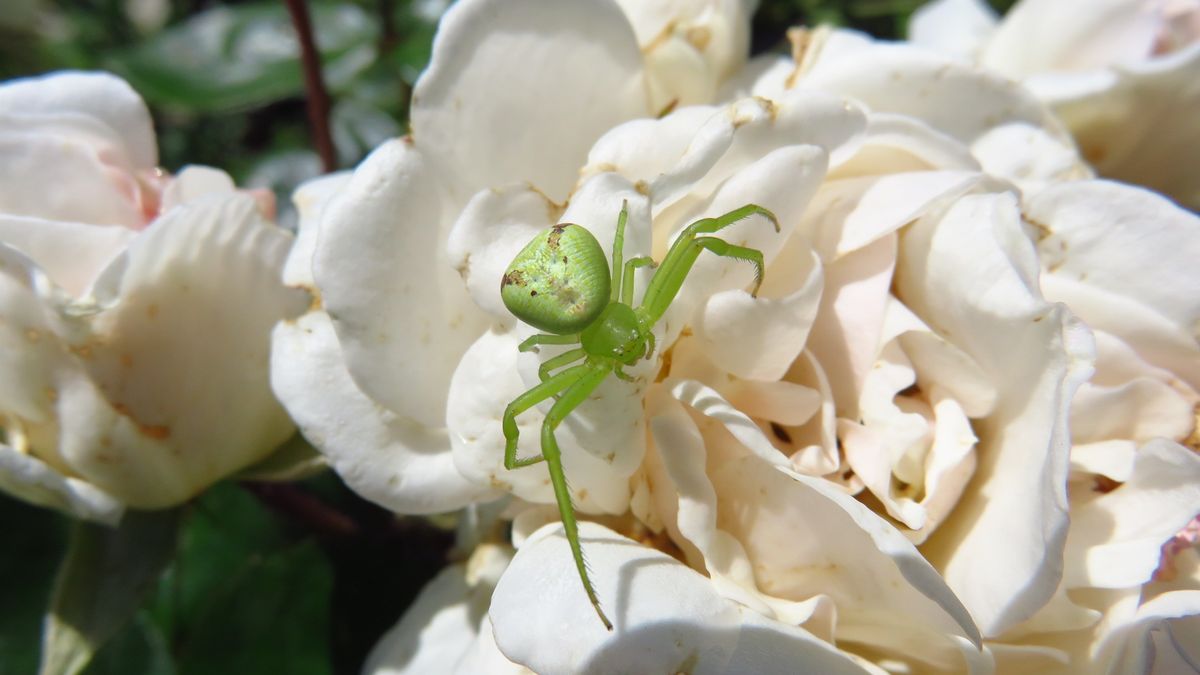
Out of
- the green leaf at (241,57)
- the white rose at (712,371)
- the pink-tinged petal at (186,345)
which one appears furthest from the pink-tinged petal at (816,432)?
the green leaf at (241,57)

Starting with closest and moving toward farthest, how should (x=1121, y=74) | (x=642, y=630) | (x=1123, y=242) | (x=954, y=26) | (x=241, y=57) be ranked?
(x=642, y=630) → (x=1123, y=242) → (x=1121, y=74) → (x=954, y=26) → (x=241, y=57)

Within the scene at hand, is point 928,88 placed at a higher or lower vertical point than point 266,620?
higher

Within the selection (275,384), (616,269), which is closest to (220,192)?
(275,384)

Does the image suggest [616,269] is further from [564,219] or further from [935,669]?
[935,669]

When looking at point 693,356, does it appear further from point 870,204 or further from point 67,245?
point 67,245

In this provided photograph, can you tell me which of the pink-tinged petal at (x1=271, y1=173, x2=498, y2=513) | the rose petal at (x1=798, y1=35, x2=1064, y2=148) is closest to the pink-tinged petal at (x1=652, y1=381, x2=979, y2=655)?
the pink-tinged petal at (x1=271, y1=173, x2=498, y2=513)

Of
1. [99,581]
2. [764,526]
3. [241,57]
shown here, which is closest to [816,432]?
[764,526]
